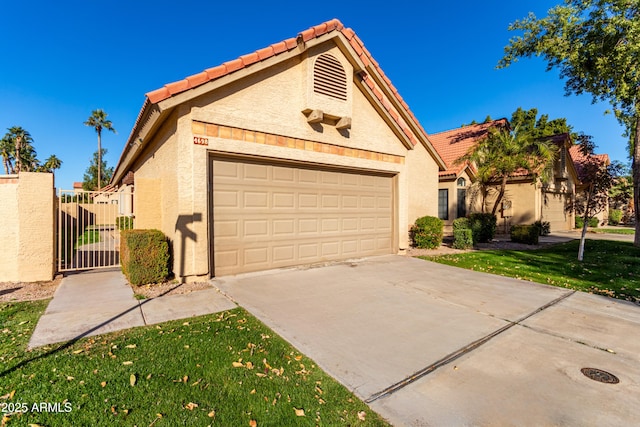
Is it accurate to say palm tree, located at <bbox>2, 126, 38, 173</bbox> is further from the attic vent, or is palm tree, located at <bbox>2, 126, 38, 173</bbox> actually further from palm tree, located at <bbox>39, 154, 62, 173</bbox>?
the attic vent

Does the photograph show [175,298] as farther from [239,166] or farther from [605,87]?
[605,87]

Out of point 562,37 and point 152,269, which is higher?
point 562,37

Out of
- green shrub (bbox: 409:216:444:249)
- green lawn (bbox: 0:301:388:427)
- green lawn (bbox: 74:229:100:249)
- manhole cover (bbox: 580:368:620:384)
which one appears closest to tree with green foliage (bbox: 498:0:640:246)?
green shrub (bbox: 409:216:444:249)

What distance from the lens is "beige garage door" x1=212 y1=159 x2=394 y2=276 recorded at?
22.7 ft

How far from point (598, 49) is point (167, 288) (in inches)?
775

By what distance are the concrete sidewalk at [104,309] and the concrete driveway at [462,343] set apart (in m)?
0.71

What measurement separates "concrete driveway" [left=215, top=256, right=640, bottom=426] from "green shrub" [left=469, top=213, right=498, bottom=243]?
21.5 ft

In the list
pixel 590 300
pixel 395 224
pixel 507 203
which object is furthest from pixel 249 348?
pixel 507 203

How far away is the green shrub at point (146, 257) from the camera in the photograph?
19.5 feet

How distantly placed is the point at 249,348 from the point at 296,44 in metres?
6.85

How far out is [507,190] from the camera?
18.8 metres

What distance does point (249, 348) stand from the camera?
359 centimetres

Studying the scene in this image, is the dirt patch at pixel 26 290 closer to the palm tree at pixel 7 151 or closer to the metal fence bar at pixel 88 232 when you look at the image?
the metal fence bar at pixel 88 232

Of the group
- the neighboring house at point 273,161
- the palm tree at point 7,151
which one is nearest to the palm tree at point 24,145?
the palm tree at point 7,151
